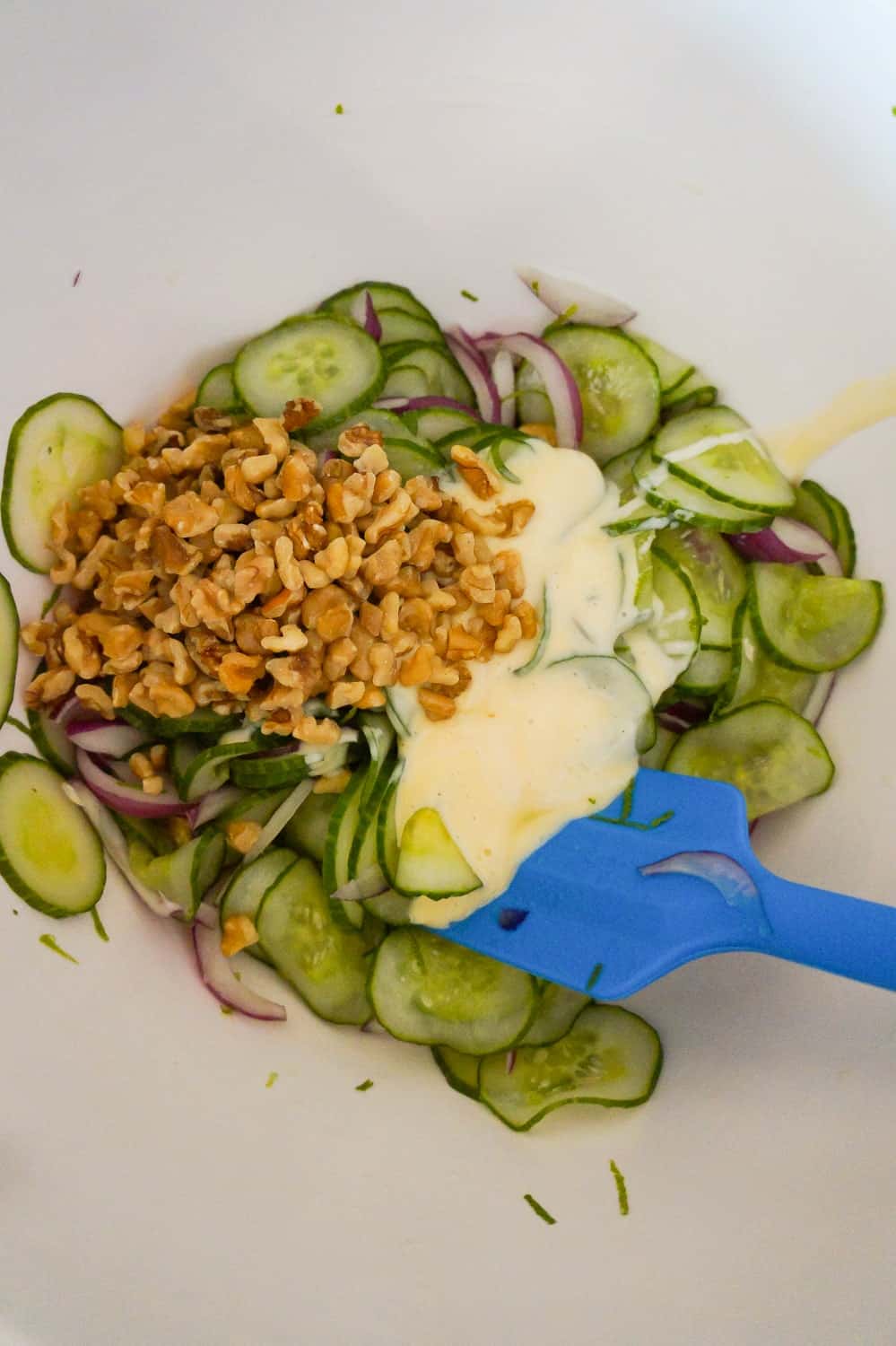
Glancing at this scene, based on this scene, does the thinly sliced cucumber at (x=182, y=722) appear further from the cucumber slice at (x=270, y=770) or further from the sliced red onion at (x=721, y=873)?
the sliced red onion at (x=721, y=873)

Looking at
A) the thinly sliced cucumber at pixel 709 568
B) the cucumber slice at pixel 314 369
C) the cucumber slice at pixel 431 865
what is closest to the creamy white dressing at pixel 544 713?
the cucumber slice at pixel 431 865

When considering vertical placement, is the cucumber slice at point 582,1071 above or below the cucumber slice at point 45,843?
below

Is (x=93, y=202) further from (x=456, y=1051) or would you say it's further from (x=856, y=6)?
(x=456, y=1051)

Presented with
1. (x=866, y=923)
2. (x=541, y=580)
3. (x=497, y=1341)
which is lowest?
(x=497, y=1341)

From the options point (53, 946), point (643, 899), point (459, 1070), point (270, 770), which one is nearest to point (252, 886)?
point (270, 770)

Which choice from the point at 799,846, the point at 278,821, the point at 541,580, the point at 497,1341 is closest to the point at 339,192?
the point at 541,580

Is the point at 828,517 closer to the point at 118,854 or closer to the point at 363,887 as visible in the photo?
the point at 363,887

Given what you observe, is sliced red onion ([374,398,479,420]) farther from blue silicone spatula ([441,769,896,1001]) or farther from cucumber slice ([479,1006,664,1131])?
cucumber slice ([479,1006,664,1131])
